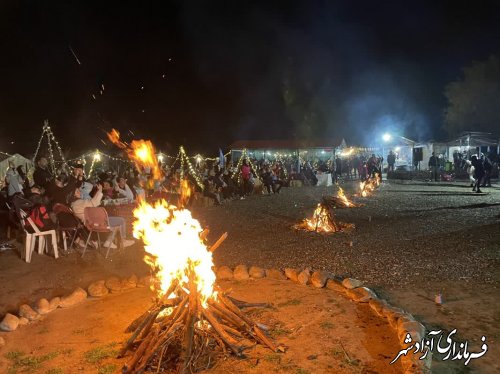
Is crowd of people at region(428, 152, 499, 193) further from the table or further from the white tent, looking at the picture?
the white tent

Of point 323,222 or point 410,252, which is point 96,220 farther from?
point 410,252

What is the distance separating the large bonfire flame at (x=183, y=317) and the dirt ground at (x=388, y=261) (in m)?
0.70

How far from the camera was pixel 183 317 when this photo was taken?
454cm

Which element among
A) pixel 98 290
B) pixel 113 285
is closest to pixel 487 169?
pixel 113 285

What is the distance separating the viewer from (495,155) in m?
28.5

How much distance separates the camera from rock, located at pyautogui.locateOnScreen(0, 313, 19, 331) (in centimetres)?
502

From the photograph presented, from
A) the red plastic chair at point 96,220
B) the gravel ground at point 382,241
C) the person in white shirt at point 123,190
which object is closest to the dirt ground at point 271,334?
the gravel ground at point 382,241

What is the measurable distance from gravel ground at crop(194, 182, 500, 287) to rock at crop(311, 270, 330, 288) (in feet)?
2.77

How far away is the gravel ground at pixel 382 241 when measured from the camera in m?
7.13

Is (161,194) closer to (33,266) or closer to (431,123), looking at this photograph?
(33,266)

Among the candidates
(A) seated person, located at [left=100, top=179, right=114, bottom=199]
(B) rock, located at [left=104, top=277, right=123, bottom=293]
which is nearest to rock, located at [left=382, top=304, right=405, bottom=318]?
(B) rock, located at [left=104, top=277, right=123, bottom=293]

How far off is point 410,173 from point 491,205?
1562 centimetres

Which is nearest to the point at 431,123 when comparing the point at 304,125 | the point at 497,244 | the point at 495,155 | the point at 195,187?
the point at 304,125

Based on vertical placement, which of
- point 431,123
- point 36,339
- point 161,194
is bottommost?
point 36,339
